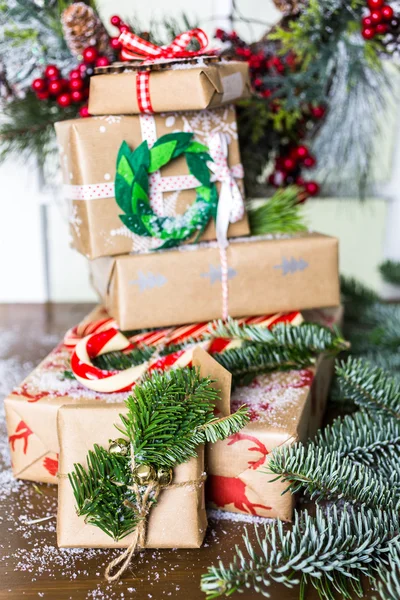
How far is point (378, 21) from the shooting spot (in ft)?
2.44

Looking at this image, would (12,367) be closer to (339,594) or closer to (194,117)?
(194,117)

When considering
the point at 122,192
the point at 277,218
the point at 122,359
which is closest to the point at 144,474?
the point at 122,359

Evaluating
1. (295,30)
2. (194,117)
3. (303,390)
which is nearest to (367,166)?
(295,30)

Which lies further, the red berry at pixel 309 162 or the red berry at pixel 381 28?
the red berry at pixel 309 162

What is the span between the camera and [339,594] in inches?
17.8

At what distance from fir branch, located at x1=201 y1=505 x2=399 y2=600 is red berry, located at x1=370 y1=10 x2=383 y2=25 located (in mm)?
613

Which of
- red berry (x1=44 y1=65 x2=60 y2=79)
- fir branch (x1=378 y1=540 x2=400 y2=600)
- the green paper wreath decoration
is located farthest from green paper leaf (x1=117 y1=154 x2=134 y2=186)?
fir branch (x1=378 y1=540 x2=400 y2=600)

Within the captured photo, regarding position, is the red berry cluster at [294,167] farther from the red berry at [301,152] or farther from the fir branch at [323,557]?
the fir branch at [323,557]

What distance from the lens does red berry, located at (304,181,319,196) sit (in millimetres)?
940

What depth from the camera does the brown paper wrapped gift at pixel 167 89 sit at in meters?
0.62

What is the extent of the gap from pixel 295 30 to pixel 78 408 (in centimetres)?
61

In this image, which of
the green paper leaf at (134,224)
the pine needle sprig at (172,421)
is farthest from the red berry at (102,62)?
the pine needle sprig at (172,421)

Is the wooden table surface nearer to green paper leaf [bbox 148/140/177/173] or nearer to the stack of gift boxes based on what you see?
the stack of gift boxes

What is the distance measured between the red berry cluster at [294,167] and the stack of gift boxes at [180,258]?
0.73ft
